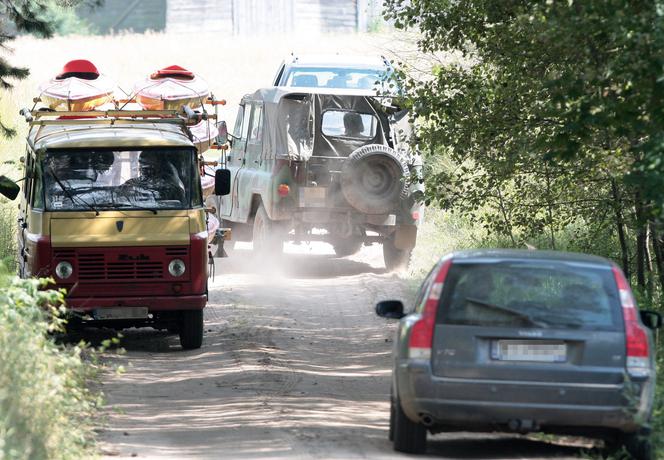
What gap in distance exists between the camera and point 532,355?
8438 millimetres

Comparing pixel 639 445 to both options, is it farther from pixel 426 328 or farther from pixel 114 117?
pixel 114 117

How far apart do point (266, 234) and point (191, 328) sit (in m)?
6.85

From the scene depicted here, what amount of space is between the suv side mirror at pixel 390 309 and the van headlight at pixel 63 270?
5.36 metres

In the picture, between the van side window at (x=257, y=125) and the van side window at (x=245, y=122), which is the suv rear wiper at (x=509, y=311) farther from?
the van side window at (x=245, y=122)

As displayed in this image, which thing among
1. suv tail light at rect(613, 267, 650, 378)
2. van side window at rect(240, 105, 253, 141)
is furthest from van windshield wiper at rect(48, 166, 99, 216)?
van side window at rect(240, 105, 253, 141)

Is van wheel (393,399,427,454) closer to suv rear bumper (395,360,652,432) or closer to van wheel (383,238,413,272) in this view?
suv rear bumper (395,360,652,432)

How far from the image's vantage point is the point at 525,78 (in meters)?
13.8

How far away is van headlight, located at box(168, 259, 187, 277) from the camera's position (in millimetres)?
14164

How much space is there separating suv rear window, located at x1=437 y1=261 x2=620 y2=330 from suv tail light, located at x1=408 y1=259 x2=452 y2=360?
0.14 ft

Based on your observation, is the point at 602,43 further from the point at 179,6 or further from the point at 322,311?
the point at 179,6

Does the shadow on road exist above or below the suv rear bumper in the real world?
below

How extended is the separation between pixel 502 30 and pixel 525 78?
0.55 metres

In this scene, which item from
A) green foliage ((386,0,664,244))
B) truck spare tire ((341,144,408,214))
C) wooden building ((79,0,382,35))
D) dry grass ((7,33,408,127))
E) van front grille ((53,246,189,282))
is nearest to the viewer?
green foliage ((386,0,664,244))


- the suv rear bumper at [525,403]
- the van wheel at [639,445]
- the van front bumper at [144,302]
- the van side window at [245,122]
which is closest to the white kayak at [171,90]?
the van side window at [245,122]
